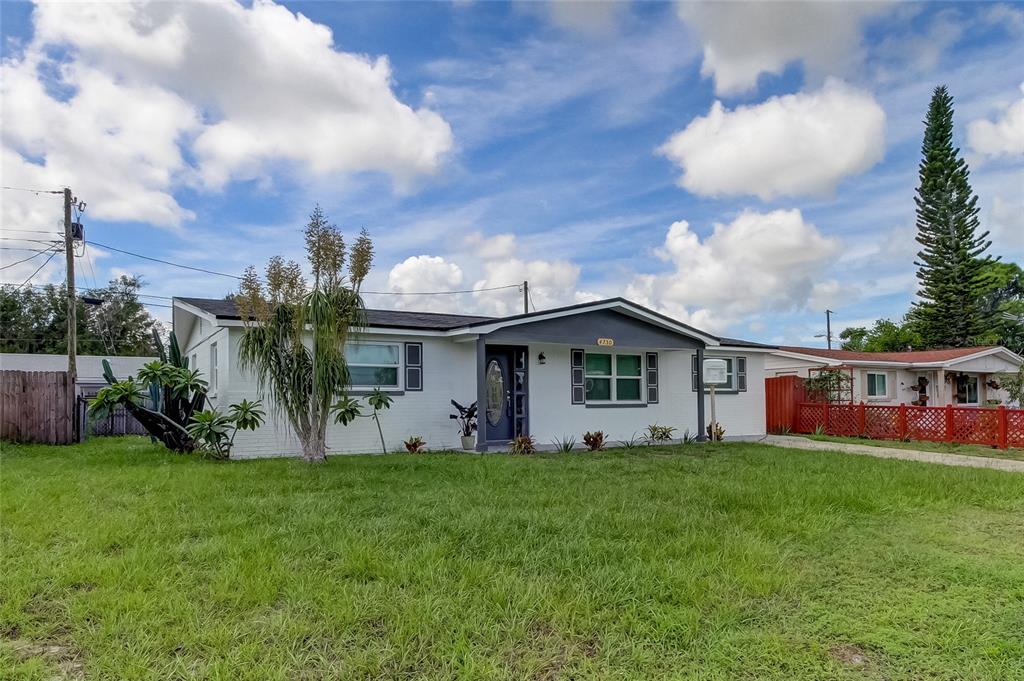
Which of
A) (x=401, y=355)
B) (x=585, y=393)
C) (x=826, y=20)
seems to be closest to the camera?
(x=826, y=20)

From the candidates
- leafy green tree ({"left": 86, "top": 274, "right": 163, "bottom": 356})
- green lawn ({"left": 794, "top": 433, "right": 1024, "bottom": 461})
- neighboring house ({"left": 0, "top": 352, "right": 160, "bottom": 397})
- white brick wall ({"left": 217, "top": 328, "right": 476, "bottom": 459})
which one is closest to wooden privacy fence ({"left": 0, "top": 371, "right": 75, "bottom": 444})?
white brick wall ({"left": 217, "top": 328, "right": 476, "bottom": 459})

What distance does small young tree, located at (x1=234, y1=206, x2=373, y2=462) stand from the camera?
934 cm

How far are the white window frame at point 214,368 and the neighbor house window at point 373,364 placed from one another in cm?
250

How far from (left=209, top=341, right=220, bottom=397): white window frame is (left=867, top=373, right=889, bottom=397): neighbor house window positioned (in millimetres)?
21099

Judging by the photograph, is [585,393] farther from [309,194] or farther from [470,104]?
[309,194]

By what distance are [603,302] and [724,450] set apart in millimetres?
3951

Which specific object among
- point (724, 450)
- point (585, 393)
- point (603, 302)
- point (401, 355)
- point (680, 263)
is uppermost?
point (680, 263)

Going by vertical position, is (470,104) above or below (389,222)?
above

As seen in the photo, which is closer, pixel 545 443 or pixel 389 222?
pixel 545 443

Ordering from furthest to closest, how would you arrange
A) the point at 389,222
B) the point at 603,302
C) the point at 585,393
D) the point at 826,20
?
1. the point at 389,222
2. the point at 585,393
3. the point at 603,302
4. the point at 826,20

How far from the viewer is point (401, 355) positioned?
1205cm

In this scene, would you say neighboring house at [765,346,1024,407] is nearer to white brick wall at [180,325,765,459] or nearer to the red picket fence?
the red picket fence

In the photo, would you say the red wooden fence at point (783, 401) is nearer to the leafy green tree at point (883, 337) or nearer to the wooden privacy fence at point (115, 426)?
the wooden privacy fence at point (115, 426)

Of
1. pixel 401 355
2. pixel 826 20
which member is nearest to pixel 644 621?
pixel 401 355
